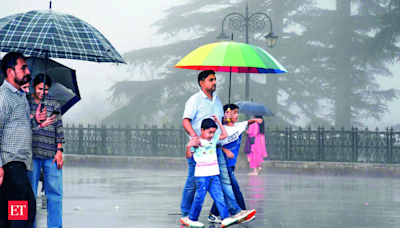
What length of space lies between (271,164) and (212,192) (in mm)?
13208

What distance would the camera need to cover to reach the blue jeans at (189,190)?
8.38m

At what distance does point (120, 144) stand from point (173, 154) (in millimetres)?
2583

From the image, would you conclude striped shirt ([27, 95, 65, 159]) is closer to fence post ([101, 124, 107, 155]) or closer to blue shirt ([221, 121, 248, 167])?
blue shirt ([221, 121, 248, 167])

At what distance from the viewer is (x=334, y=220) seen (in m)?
9.29

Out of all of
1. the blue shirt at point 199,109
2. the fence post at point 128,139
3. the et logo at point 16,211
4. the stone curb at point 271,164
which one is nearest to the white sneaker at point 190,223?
the blue shirt at point 199,109

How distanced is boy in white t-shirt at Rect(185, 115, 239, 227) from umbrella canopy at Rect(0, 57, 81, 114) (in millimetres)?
1491

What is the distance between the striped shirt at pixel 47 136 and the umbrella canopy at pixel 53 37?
54 cm

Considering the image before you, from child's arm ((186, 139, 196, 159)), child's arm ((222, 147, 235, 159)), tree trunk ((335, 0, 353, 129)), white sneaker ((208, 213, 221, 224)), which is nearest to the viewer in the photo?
child's arm ((186, 139, 196, 159))

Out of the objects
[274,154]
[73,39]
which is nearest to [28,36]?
[73,39]

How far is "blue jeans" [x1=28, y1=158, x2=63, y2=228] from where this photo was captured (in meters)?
6.96

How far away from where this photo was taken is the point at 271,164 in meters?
21.4

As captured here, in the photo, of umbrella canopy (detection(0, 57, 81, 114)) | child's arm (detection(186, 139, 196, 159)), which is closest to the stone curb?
child's arm (detection(186, 139, 196, 159))

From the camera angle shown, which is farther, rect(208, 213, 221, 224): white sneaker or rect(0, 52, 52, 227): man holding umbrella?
rect(208, 213, 221, 224): white sneaker

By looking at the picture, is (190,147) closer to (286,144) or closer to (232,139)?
(232,139)
